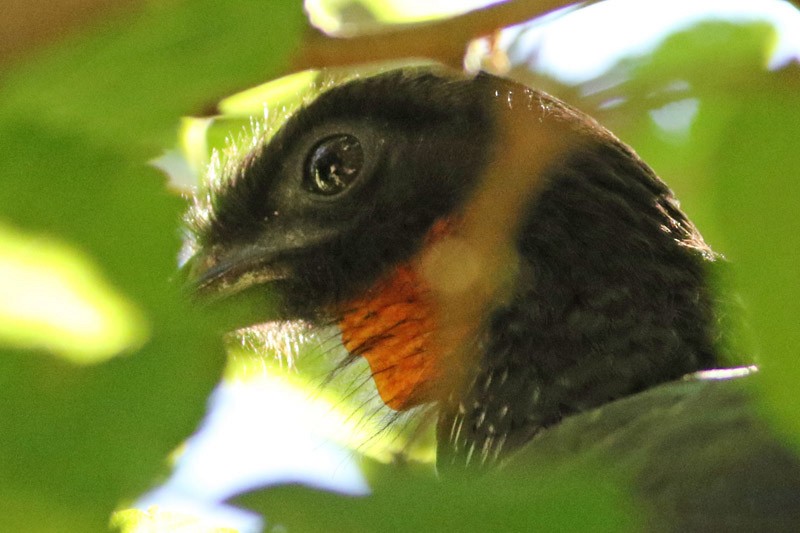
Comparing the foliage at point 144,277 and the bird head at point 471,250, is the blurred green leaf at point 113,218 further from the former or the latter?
the bird head at point 471,250

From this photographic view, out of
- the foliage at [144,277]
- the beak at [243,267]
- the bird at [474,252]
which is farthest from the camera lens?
the beak at [243,267]

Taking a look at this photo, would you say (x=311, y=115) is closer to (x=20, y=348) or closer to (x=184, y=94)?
(x=184, y=94)

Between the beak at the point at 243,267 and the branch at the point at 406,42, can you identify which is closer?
the branch at the point at 406,42

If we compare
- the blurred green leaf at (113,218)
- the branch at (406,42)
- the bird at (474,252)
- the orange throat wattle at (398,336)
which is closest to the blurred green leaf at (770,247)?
the blurred green leaf at (113,218)

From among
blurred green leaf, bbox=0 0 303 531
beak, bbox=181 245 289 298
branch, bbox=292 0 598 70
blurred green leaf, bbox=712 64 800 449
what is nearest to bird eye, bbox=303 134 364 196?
A: beak, bbox=181 245 289 298

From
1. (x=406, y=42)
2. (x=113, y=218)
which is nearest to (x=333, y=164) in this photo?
(x=406, y=42)

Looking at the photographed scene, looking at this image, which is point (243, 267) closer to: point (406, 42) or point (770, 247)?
point (406, 42)

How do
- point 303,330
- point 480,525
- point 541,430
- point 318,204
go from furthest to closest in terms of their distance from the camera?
point 303,330 → point 318,204 → point 541,430 → point 480,525

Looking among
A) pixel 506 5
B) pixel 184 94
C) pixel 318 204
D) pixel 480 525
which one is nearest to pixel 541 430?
pixel 318 204

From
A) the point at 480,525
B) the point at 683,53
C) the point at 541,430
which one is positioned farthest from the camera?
the point at 541,430
